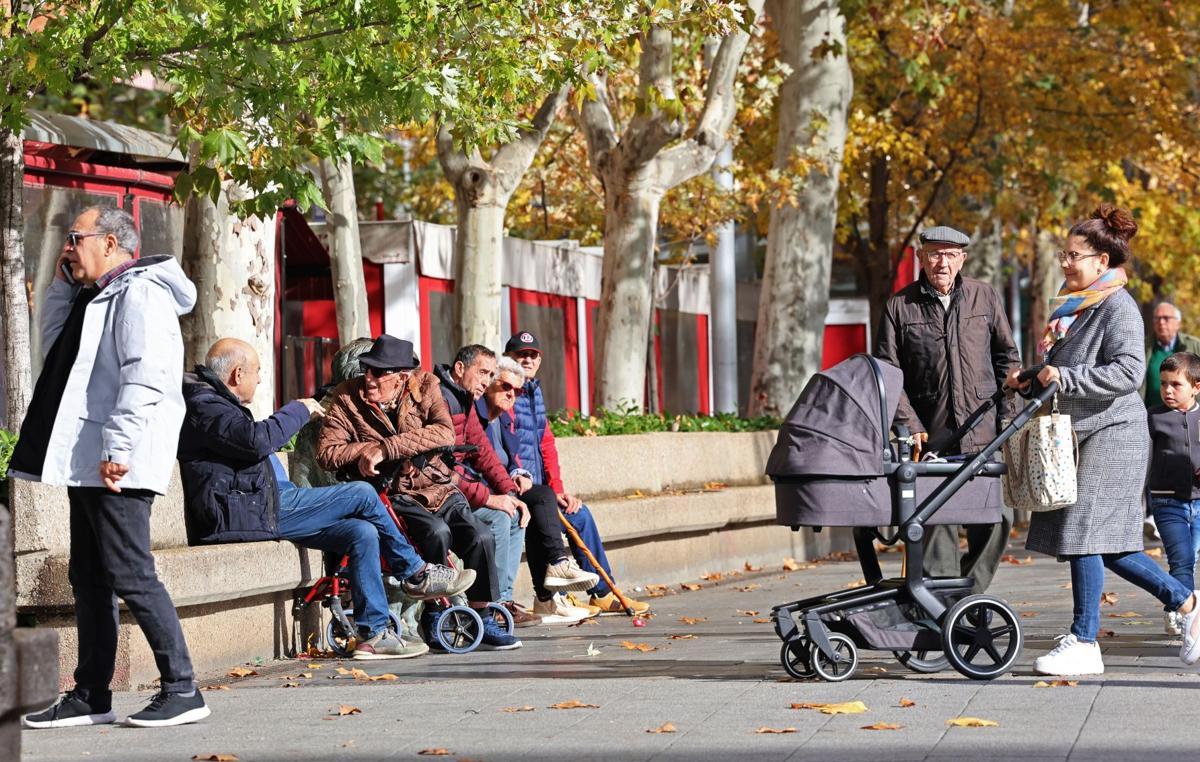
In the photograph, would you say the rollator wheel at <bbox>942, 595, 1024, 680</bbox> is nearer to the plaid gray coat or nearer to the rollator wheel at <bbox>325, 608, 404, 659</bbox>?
the plaid gray coat

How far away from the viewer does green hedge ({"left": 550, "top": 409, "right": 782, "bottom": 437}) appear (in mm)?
14602

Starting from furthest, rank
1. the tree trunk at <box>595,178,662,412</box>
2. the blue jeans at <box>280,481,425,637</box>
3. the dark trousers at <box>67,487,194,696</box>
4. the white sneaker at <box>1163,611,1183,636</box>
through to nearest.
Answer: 1. the tree trunk at <box>595,178,662,412</box>
2. the blue jeans at <box>280,481,425,637</box>
3. the white sneaker at <box>1163,611,1183,636</box>
4. the dark trousers at <box>67,487,194,696</box>

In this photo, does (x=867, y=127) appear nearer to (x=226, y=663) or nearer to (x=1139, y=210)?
(x=1139, y=210)

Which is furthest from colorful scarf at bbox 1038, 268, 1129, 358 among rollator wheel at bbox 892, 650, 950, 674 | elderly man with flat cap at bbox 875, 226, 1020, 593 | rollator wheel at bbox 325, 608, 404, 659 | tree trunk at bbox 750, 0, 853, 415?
tree trunk at bbox 750, 0, 853, 415

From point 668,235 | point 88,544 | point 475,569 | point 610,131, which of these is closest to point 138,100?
point 668,235

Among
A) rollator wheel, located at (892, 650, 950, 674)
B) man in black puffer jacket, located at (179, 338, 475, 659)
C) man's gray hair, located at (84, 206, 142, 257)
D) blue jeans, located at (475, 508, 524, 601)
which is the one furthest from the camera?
blue jeans, located at (475, 508, 524, 601)

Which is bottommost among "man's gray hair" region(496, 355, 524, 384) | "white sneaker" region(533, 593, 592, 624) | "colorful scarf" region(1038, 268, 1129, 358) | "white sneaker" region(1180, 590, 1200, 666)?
"white sneaker" region(533, 593, 592, 624)

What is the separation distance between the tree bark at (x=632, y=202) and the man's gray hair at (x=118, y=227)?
32.7 ft

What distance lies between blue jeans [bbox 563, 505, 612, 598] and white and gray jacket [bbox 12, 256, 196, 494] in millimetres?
5022

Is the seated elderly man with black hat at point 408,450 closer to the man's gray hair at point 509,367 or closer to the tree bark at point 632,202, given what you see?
the man's gray hair at point 509,367

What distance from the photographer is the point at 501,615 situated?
1061 centimetres

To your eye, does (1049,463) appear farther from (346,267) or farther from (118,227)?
(346,267)

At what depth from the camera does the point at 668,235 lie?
107ft

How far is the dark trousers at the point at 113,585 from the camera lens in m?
7.30
